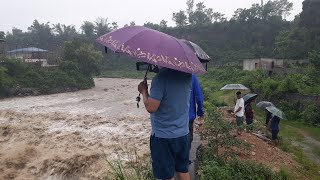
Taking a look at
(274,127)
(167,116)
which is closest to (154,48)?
(167,116)

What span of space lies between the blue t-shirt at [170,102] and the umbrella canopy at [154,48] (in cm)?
11

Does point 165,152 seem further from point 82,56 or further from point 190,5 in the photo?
point 190,5

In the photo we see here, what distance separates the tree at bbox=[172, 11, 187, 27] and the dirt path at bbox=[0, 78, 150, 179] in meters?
44.6

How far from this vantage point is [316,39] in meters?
27.1

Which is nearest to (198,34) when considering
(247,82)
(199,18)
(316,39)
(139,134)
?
(199,18)

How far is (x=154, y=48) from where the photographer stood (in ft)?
8.71

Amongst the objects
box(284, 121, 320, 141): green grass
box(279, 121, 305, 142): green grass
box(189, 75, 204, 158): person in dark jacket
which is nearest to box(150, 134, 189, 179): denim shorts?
box(189, 75, 204, 158): person in dark jacket

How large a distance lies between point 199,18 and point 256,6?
12.4 metres

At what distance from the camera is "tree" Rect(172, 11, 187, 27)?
60.6 m

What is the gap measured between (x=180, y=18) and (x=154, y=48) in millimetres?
59480

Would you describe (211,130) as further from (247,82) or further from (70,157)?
(247,82)

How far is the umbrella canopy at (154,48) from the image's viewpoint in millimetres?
2586

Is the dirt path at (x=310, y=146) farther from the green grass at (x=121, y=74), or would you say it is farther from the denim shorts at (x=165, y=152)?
the green grass at (x=121, y=74)

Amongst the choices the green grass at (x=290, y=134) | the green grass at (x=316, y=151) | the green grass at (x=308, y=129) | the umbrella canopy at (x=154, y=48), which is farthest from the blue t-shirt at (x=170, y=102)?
the green grass at (x=308, y=129)
